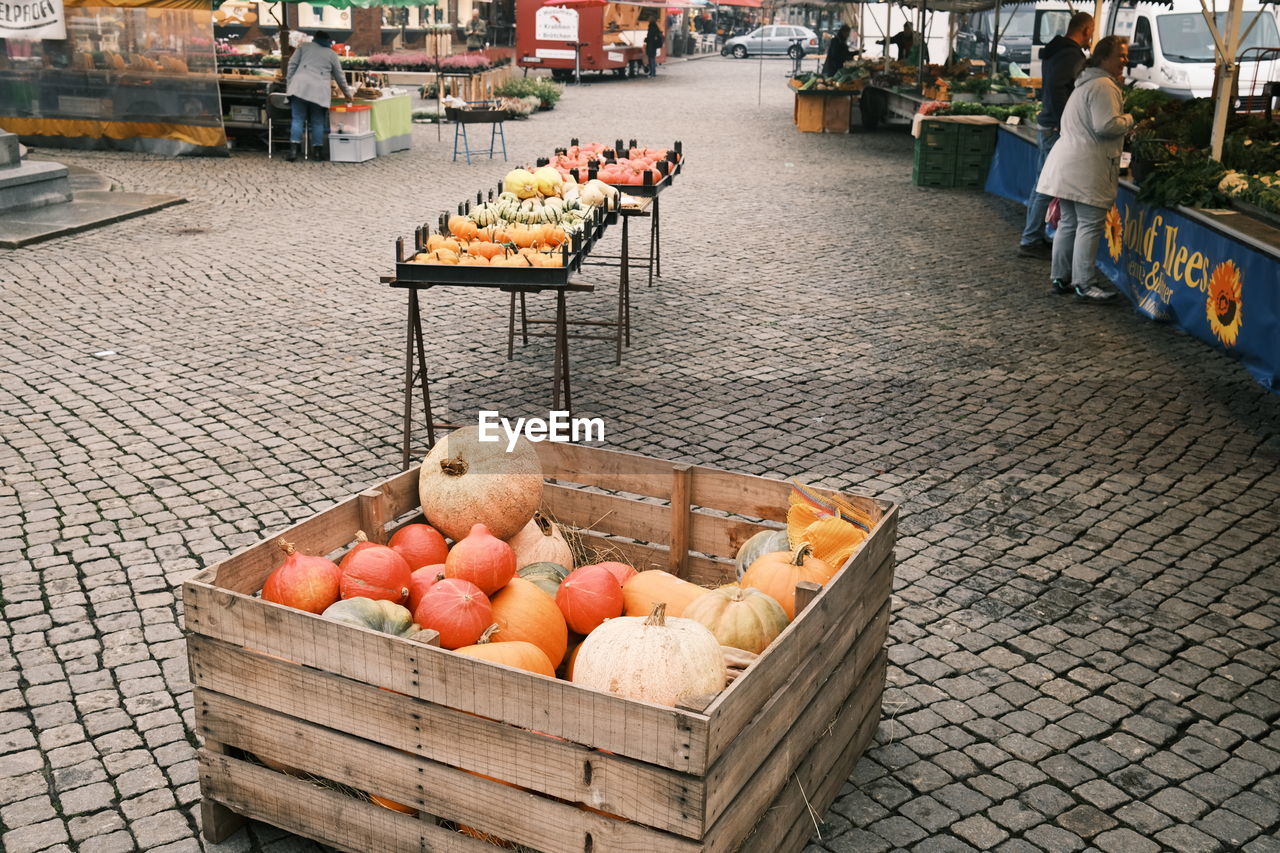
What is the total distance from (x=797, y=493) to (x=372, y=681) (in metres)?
1.51

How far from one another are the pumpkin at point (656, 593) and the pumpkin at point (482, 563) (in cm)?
38

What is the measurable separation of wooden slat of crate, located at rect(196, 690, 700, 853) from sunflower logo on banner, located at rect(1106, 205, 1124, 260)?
8.99m

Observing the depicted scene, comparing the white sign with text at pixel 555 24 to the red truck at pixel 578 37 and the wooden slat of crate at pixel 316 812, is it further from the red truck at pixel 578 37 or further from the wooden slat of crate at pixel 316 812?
the wooden slat of crate at pixel 316 812

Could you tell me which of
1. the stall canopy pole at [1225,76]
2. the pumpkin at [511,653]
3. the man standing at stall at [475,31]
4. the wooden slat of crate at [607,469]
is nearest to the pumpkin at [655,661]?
the pumpkin at [511,653]

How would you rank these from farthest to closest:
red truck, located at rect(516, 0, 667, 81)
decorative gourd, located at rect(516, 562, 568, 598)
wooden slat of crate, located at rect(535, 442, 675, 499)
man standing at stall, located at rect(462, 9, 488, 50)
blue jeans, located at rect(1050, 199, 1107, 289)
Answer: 1. man standing at stall, located at rect(462, 9, 488, 50)
2. red truck, located at rect(516, 0, 667, 81)
3. blue jeans, located at rect(1050, 199, 1107, 289)
4. wooden slat of crate, located at rect(535, 442, 675, 499)
5. decorative gourd, located at rect(516, 562, 568, 598)

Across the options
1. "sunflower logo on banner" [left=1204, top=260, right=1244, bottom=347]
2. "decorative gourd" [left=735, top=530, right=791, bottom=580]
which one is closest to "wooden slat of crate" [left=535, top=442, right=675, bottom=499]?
"decorative gourd" [left=735, top=530, right=791, bottom=580]

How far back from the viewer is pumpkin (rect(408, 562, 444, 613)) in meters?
3.57

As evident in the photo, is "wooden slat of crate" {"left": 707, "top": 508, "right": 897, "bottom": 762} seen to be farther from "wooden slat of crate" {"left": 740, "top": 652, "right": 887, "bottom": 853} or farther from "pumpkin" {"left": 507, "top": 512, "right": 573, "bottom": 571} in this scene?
"pumpkin" {"left": 507, "top": 512, "right": 573, "bottom": 571}

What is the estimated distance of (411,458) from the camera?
652cm

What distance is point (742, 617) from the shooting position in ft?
11.1

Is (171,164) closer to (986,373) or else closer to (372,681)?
(986,373)

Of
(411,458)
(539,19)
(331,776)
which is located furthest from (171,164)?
(539,19)

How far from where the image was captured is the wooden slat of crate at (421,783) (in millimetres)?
2887

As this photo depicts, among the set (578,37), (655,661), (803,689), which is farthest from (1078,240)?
(578,37)
